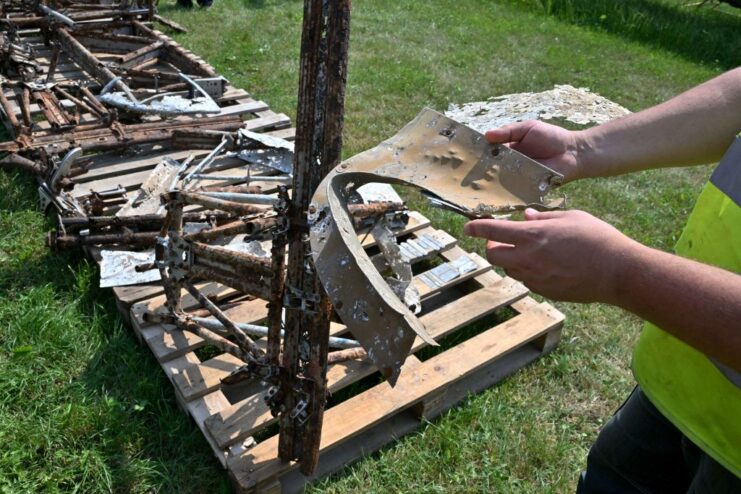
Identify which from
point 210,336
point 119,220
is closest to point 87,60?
point 119,220

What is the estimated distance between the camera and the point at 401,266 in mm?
3354

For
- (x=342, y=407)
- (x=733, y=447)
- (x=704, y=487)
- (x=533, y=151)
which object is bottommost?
(x=342, y=407)

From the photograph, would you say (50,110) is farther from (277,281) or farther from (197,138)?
(277,281)

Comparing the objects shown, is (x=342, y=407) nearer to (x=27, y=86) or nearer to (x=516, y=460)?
(x=516, y=460)

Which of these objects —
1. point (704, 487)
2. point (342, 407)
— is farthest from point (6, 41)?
point (704, 487)

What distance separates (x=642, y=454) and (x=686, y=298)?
0.89 m

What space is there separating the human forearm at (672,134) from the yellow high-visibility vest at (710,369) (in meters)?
0.21

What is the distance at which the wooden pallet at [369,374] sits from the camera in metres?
2.71

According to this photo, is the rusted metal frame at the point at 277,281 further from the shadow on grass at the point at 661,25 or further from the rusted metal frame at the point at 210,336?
the shadow on grass at the point at 661,25

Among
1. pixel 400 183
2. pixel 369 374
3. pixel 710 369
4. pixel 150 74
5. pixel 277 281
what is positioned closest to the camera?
pixel 710 369

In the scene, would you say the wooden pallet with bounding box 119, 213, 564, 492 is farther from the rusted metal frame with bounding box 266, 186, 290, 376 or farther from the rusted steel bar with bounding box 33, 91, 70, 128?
the rusted steel bar with bounding box 33, 91, 70, 128

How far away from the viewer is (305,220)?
224 centimetres


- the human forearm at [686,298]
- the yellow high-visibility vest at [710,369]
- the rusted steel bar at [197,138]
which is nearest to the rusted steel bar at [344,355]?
the yellow high-visibility vest at [710,369]

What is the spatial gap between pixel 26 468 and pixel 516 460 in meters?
2.20
